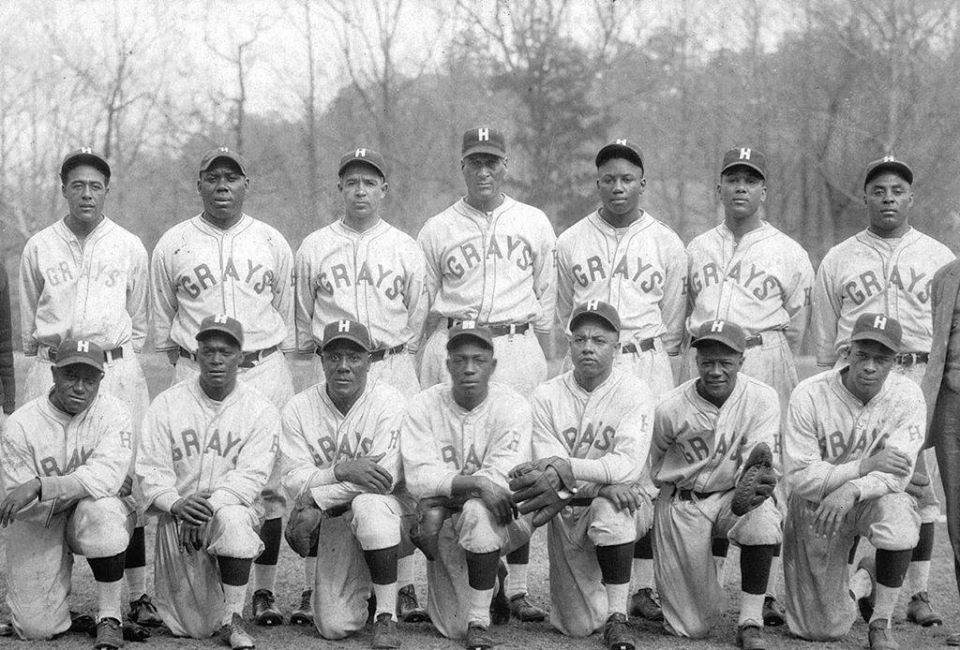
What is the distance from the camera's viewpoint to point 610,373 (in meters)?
6.14

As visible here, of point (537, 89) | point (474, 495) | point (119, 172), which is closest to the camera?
point (474, 495)

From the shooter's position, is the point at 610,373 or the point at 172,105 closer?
the point at 610,373

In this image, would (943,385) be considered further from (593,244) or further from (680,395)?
(593,244)

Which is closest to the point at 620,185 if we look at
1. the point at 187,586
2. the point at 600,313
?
the point at 600,313

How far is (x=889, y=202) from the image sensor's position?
6.62 metres

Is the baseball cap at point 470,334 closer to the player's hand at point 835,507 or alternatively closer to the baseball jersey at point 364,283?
the baseball jersey at point 364,283

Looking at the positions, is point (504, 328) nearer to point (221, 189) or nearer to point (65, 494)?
point (221, 189)

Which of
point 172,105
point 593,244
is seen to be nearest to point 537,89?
point 172,105

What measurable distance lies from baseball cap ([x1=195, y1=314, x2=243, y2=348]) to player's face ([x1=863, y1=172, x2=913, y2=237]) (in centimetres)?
377

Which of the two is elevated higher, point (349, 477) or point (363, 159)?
point (363, 159)

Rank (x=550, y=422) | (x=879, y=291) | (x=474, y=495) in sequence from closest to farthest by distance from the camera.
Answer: (x=474, y=495) < (x=550, y=422) < (x=879, y=291)

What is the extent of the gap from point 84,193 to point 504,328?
2557mm

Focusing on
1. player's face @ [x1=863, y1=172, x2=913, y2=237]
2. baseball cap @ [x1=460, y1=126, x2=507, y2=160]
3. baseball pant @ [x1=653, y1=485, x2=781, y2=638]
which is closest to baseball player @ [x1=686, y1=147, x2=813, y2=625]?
player's face @ [x1=863, y1=172, x2=913, y2=237]

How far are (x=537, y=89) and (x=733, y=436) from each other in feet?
48.6
